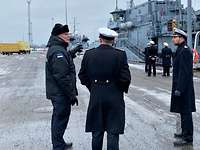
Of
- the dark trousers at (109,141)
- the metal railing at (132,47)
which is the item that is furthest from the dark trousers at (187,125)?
the metal railing at (132,47)

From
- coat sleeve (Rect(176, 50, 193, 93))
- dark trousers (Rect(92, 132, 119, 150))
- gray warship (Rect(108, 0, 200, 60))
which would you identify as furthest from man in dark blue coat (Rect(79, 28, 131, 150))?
gray warship (Rect(108, 0, 200, 60))

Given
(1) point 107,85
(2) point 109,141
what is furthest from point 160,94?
(1) point 107,85

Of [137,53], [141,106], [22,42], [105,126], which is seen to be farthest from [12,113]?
[22,42]

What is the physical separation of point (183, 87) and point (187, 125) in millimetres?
716

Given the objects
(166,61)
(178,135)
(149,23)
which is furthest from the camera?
(149,23)

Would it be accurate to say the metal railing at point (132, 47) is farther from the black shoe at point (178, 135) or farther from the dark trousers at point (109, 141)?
the dark trousers at point (109, 141)

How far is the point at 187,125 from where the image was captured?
8.52 metres

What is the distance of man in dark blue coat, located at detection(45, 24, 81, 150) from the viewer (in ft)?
25.0

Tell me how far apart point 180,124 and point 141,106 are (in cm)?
477

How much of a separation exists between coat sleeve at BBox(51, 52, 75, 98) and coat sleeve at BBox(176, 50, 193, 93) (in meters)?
1.83

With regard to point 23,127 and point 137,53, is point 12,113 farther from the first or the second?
point 137,53

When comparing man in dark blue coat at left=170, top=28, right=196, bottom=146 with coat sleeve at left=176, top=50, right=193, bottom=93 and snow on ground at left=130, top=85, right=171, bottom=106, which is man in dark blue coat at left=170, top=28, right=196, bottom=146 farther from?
snow on ground at left=130, top=85, right=171, bottom=106

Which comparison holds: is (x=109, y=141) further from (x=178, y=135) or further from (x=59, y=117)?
(x=178, y=135)

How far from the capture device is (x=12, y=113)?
12.8 metres
